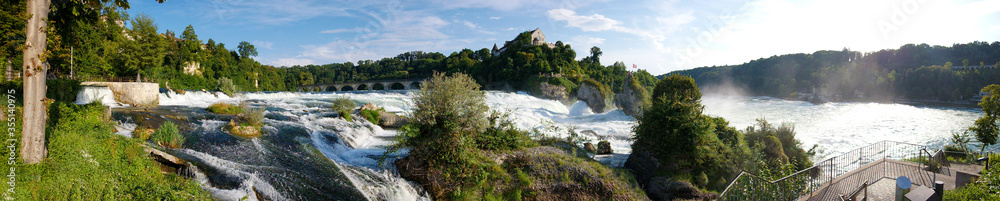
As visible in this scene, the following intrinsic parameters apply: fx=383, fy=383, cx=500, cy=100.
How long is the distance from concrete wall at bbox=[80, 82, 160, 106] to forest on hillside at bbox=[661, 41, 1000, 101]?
341 feet

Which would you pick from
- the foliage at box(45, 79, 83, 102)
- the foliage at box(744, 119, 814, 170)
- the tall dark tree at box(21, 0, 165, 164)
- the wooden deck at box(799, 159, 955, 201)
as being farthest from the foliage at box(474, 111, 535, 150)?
the foliage at box(45, 79, 83, 102)

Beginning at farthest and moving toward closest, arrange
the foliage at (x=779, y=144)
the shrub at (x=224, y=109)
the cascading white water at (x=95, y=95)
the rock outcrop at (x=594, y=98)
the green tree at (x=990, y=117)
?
the rock outcrop at (x=594, y=98) → the cascading white water at (x=95, y=95) → the shrub at (x=224, y=109) → the green tree at (x=990, y=117) → the foliage at (x=779, y=144)

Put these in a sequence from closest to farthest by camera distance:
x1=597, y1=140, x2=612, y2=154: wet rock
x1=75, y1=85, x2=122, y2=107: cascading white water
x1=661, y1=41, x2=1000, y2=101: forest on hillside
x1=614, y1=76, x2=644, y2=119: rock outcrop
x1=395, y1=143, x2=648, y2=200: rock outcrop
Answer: x1=395, y1=143, x2=648, y2=200: rock outcrop, x1=597, y1=140, x2=612, y2=154: wet rock, x1=75, y1=85, x2=122, y2=107: cascading white water, x1=614, y1=76, x2=644, y2=119: rock outcrop, x1=661, y1=41, x2=1000, y2=101: forest on hillside

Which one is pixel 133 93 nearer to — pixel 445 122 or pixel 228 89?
pixel 228 89

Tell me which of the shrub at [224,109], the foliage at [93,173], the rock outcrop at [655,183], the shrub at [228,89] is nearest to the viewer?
the foliage at [93,173]

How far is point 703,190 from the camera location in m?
10.4

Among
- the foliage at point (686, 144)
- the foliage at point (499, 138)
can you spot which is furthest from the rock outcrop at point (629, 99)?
the foliage at point (499, 138)

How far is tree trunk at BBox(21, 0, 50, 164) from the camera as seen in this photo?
5465 mm

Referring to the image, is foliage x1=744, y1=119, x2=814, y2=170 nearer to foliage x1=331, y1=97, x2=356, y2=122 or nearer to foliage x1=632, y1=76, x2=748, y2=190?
foliage x1=632, y1=76, x2=748, y2=190

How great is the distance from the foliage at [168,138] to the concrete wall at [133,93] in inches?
664

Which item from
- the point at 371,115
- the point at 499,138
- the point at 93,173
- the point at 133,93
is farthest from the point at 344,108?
the point at 133,93

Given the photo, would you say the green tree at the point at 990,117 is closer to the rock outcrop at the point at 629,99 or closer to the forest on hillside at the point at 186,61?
the rock outcrop at the point at 629,99

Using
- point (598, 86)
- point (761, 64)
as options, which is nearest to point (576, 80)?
point (598, 86)

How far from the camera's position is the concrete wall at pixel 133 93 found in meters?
22.5
